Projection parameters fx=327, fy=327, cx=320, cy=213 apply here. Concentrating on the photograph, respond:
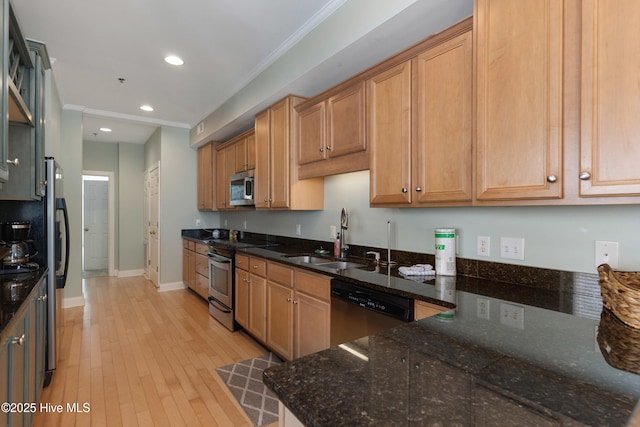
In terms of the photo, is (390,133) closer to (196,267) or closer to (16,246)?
(16,246)

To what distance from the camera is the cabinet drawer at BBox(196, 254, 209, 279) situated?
171 inches

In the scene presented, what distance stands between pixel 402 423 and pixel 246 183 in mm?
3504

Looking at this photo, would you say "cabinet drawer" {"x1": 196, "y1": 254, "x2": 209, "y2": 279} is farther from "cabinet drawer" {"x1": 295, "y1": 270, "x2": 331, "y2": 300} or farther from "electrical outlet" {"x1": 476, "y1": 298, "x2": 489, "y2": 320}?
"electrical outlet" {"x1": 476, "y1": 298, "x2": 489, "y2": 320}

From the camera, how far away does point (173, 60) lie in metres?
3.11

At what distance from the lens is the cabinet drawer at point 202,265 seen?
4.34 metres

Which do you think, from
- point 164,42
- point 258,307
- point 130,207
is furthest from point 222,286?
point 130,207

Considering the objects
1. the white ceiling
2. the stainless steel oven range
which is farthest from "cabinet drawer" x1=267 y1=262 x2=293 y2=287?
the white ceiling

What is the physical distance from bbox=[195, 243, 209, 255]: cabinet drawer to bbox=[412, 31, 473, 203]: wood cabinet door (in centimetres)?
327

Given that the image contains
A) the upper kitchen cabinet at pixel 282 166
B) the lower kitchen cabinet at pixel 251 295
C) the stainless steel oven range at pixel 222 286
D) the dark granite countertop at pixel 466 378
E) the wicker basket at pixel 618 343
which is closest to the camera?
the dark granite countertop at pixel 466 378

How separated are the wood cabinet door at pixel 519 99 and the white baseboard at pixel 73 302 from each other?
16.8 ft

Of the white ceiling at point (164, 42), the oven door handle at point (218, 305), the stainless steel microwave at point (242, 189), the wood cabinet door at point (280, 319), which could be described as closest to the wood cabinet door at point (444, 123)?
the white ceiling at point (164, 42)

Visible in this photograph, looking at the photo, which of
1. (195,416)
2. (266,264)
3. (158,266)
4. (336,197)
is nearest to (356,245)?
(336,197)

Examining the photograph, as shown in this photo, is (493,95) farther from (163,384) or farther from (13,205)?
(13,205)

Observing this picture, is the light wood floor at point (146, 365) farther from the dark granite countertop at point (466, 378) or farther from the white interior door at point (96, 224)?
the white interior door at point (96, 224)
